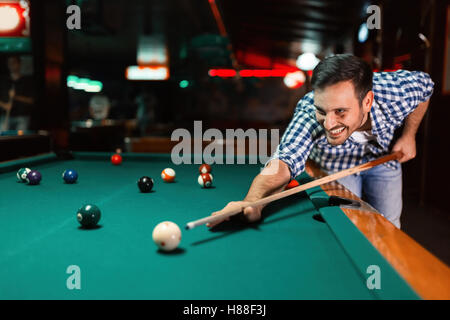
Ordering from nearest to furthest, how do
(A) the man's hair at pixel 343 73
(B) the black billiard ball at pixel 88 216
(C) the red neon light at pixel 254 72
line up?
(B) the black billiard ball at pixel 88 216
(A) the man's hair at pixel 343 73
(C) the red neon light at pixel 254 72

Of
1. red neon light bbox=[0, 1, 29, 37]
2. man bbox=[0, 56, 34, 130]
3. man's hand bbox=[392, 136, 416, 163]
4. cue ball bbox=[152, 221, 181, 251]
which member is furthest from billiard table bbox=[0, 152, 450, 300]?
man bbox=[0, 56, 34, 130]

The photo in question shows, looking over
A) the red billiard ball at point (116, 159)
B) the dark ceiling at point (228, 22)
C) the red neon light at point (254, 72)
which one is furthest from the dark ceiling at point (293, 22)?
the red neon light at point (254, 72)

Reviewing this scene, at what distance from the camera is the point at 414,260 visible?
88cm

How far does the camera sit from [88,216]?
123 cm

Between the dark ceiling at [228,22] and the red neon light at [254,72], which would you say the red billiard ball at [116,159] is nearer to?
the dark ceiling at [228,22]

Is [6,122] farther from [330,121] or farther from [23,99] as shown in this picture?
[330,121]

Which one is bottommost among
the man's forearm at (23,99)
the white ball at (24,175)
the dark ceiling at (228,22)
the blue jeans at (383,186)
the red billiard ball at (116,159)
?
the blue jeans at (383,186)

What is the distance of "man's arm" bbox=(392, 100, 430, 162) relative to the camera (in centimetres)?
226

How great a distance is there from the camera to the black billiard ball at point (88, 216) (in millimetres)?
1222

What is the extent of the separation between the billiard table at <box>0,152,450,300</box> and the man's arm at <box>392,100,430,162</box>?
2.47 feet

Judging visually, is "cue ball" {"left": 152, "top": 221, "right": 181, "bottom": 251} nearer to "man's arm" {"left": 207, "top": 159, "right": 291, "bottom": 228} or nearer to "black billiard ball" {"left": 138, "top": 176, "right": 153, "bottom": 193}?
"man's arm" {"left": 207, "top": 159, "right": 291, "bottom": 228}

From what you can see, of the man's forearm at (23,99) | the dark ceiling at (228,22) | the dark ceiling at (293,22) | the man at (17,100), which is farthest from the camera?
the dark ceiling at (293,22)

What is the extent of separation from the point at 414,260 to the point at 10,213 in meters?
1.32

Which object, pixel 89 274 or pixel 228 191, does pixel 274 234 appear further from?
pixel 228 191
